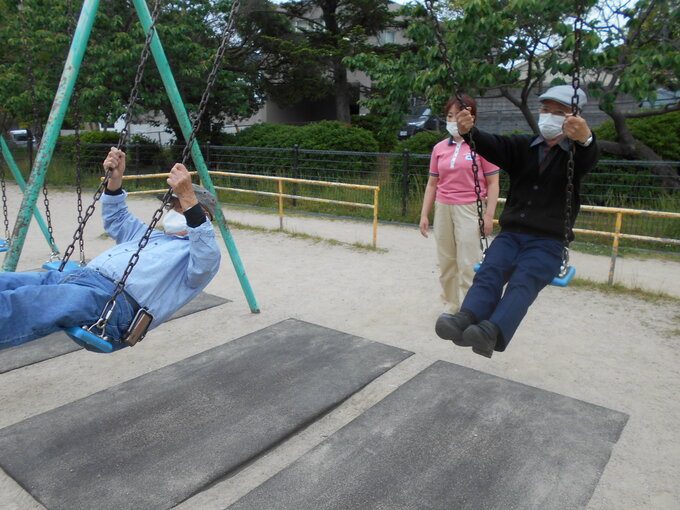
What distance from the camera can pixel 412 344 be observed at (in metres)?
4.27

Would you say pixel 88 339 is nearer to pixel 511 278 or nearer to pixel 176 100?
pixel 511 278

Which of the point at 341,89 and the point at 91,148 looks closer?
the point at 91,148

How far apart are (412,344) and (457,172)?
1358mm

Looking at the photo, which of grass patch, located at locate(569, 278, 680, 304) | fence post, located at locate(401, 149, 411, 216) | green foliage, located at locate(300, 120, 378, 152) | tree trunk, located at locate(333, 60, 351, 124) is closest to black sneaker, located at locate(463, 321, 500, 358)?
grass patch, located at locate(569, 278, 680, 304)

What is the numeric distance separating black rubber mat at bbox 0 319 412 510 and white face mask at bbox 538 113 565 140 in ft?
6.04

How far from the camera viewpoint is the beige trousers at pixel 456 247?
3.95 metres

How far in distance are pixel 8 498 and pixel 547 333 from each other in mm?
3857

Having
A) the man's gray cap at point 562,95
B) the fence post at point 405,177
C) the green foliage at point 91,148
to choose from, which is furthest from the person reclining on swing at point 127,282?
the green foliage at point 91,148

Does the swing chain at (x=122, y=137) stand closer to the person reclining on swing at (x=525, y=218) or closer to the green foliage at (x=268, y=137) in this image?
the person reclining on swing at (x=525, y=218)

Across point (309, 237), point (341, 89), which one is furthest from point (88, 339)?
point (341, 89)

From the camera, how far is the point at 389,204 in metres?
9.73

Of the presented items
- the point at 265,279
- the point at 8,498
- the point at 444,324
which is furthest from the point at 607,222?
the point at 8,498

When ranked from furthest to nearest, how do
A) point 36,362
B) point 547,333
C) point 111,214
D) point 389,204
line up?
point 389,204, point 547,333, point 36,362, point 111,214

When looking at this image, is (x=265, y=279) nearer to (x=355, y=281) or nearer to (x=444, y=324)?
(x=355, y=281)
